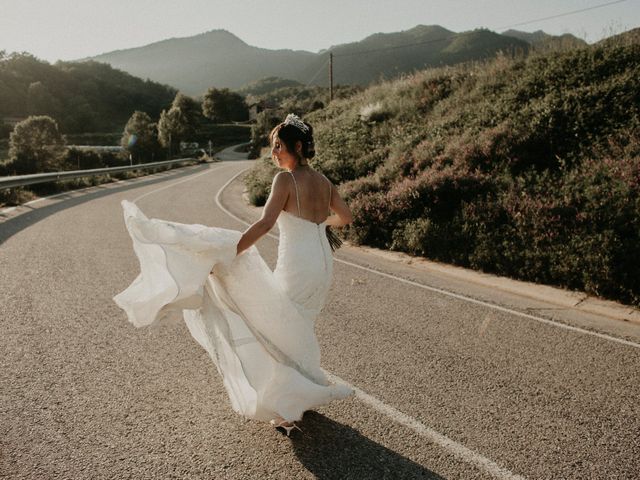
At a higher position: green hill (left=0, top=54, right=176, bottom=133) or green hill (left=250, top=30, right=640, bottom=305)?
green hill (left=0, top=54, right=176, bottom=133)

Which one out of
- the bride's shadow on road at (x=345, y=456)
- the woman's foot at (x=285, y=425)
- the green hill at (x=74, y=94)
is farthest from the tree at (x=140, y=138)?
the bride's shadow on road at (x=345, y=456)

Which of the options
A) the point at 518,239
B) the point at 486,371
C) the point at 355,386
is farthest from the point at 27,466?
the point at 518,239

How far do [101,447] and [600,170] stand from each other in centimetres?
987

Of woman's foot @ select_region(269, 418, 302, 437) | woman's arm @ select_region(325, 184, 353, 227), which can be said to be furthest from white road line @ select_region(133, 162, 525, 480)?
woman's arm @ select_region(325, 184, 353, 227)

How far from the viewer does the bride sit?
3283 millimetres

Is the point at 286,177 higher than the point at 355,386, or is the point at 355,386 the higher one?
the point at 286,177

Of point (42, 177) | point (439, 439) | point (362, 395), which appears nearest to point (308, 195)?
point (362, 395)

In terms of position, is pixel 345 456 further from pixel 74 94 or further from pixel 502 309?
pixel 74 94

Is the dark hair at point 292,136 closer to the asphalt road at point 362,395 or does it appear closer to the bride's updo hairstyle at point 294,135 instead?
the bride's updo hairstyle at point 294,135

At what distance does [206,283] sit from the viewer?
356cm

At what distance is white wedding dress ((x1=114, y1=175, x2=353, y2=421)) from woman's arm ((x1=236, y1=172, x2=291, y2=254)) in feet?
0.29

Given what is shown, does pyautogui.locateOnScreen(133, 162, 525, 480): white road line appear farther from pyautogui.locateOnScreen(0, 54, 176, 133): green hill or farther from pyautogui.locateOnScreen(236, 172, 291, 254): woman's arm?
pyautogui.locateOnScreen(0, 54, 176, 133): green hill

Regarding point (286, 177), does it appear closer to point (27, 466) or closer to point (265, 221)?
point (265, 221)

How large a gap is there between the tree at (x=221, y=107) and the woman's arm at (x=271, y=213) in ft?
505
